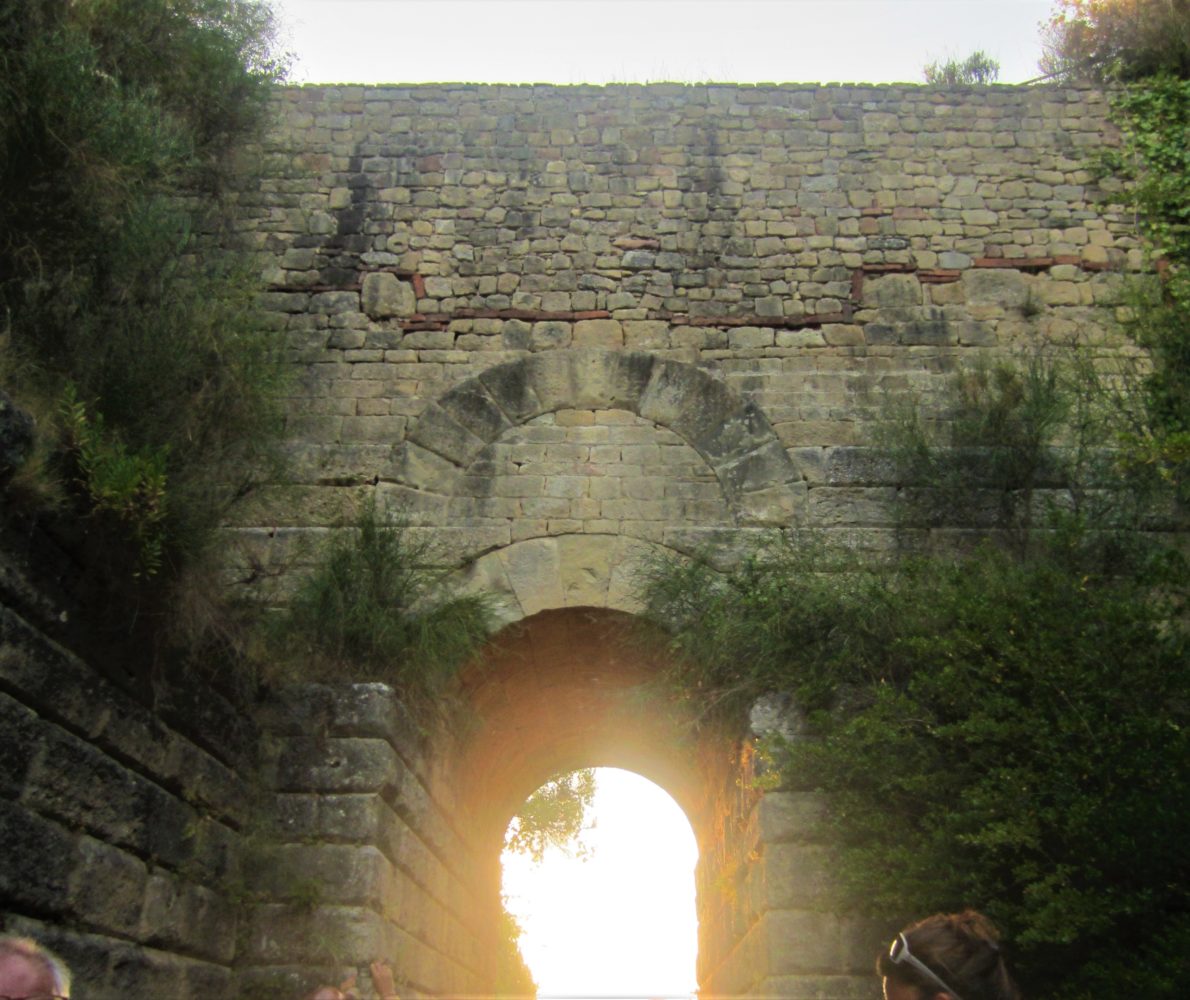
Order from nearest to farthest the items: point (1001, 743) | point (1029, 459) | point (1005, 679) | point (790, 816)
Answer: point (1001, 743) → point (1005, 679) → point (790, 816) → point (1029, 459)

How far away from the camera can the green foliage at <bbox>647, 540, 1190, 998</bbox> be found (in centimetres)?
469

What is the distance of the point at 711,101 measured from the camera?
8.76 metres

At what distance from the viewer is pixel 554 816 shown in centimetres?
1683

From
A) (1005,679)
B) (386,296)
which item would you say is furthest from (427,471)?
(1005,679)

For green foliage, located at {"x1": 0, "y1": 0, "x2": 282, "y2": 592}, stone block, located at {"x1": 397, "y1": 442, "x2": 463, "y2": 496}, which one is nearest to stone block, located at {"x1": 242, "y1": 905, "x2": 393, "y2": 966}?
green foliage, located at {"x1": 0, "y1": 0, "x2": 282, "y2": 592}

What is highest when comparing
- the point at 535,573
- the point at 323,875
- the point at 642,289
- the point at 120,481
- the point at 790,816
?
the point at 642,289

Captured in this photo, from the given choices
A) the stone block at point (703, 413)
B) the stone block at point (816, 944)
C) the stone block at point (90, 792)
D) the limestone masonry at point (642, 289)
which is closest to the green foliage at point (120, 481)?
the stone block at point (90, 792)

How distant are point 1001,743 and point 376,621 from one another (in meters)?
3.27

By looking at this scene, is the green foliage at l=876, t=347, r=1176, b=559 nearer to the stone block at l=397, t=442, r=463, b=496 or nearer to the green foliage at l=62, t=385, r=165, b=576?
the stone block at l=397, t=442, r=463, b=496

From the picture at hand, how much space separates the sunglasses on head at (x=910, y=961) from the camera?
2.35 metres

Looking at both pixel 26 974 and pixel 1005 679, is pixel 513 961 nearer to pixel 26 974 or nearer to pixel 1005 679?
pixel 1005 679

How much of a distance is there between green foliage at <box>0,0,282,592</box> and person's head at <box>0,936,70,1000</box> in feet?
7.41

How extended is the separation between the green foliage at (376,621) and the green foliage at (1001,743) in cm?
130

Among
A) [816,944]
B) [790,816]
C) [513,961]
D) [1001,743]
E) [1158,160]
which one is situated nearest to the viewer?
[1001,743]
